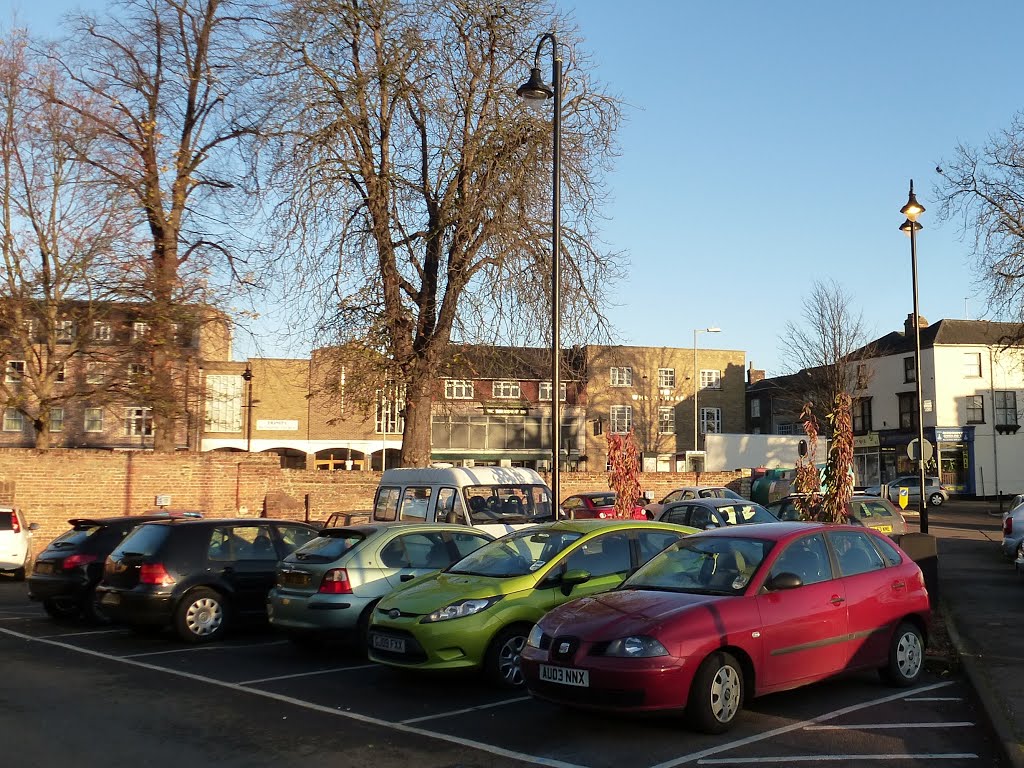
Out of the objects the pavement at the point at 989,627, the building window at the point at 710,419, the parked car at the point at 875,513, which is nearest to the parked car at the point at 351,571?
the pavement at the point at 989,627

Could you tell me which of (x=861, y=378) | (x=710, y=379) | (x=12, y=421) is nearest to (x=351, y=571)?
(x=12, y=421)

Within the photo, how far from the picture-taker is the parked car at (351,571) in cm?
1051

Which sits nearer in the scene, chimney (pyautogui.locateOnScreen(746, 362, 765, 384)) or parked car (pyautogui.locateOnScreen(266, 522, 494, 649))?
parked car (pyautogui.locateOnScreen(266, 522, 494, 649))

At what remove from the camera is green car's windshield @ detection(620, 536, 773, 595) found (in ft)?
26.6

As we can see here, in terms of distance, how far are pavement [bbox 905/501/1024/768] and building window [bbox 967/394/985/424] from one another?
3457 cm

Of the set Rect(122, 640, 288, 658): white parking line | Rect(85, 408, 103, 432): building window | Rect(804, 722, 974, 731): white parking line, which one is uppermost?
Rect(85, 408, 103, 432): building window

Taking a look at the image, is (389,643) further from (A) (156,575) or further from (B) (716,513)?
(B) (716,513)

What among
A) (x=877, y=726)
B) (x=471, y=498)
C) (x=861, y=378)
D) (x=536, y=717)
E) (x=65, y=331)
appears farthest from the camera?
(x=861, y=378)

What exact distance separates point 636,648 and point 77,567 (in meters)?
10.0

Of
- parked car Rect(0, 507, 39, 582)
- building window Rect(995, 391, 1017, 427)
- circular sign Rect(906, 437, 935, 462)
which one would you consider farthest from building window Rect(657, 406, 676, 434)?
parked car Rect(0, 507, 39, 582)

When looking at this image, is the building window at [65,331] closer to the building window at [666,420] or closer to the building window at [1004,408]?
the building window at [666,420]

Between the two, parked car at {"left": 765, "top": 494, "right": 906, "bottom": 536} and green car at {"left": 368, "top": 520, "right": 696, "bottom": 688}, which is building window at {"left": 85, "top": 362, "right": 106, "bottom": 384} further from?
green car at {"left": 368, "top": 520, "right": 696, "bottom": 688}

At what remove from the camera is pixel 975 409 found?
59250mm

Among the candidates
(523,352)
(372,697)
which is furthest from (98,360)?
(372,697)
